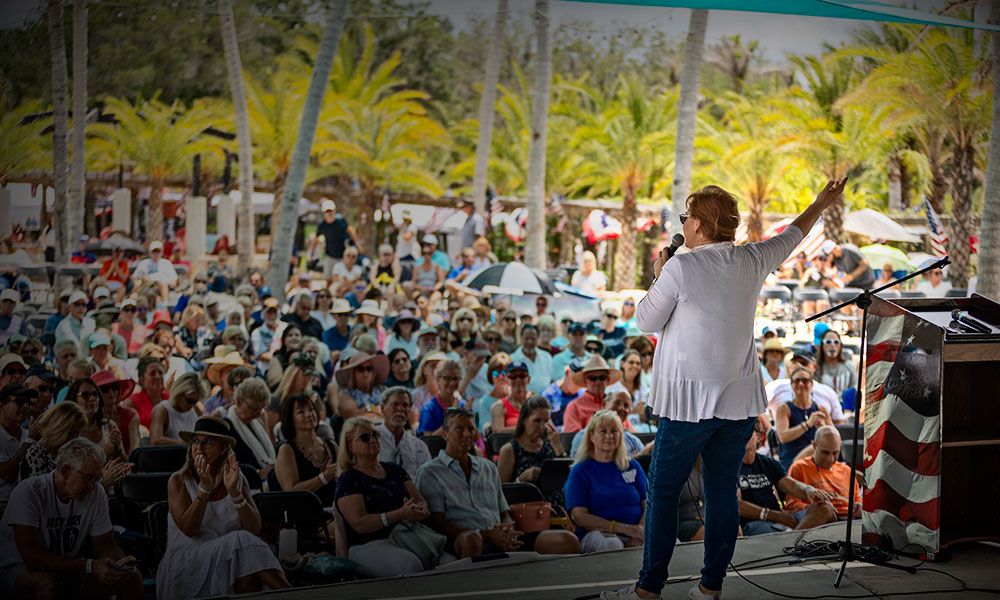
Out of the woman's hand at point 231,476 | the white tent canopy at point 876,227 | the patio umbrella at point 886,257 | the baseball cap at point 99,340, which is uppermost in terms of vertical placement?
the white tent canopy at point 876,227

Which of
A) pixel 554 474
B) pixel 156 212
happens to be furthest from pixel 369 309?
pixel 554 474

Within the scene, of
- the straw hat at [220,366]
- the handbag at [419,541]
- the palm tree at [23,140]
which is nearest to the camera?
the handbag at [419,541]

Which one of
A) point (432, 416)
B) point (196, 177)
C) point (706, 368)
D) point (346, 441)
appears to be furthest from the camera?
point (196, 177)

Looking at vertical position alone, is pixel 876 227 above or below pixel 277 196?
below

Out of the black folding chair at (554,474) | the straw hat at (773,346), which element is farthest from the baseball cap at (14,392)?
the straw hat at (773,346)

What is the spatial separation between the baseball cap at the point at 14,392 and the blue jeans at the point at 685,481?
3.72 meters

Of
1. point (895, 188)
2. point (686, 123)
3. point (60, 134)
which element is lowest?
point (60, 134)

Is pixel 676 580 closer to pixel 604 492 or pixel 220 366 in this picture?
pixel 604 492

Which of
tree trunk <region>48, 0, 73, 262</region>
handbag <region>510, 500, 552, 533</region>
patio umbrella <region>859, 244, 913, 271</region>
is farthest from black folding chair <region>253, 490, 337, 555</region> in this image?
patio umbrella <region>859, 244, 913, 271</region>

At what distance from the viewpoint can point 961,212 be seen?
12188 mm

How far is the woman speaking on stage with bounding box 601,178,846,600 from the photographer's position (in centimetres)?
304

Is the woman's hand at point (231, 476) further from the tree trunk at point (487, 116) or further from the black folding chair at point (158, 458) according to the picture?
the tree trunk at point (487, 116)

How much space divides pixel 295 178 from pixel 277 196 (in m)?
1.17

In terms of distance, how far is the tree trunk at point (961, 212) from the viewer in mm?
11883
